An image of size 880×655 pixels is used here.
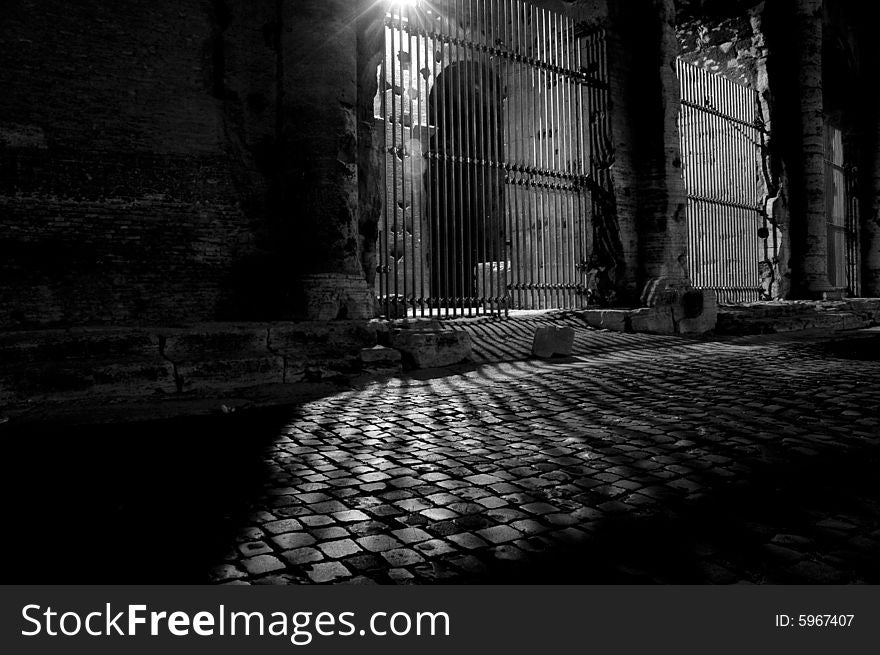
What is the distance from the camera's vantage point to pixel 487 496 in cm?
235

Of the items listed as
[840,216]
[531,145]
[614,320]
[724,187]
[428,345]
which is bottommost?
[428,345]

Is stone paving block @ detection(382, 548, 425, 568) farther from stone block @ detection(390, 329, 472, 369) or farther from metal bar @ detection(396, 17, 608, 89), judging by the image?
metal bar @ detection(396, 17, 608, 89)

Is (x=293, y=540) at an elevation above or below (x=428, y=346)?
below

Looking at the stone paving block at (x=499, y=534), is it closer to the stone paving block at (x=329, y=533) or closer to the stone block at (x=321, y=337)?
the stone paving block at (x=329, y=533)

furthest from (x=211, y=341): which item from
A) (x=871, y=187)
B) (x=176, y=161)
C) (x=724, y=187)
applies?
(x=871, y=187)

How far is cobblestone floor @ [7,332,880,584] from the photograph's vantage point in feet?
5.74

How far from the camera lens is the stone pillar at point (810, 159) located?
12359 mm

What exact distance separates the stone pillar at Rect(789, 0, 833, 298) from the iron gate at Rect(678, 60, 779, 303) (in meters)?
0.63

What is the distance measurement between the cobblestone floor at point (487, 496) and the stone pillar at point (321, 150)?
207cm

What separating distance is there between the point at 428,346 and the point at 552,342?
5.19ft

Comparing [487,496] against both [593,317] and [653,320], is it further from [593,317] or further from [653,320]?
[653,320]

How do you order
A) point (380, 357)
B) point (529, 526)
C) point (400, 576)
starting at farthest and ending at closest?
point (380, 357) < point (529, 526) < point (400, 576)

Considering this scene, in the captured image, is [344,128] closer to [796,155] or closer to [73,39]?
[73,39]

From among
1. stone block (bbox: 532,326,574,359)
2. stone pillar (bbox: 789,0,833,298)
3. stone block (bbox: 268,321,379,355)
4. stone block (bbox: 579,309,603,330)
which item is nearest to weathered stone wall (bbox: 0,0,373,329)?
stone block (bbox: 268,321,379,355)
